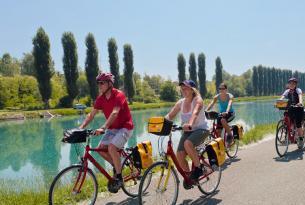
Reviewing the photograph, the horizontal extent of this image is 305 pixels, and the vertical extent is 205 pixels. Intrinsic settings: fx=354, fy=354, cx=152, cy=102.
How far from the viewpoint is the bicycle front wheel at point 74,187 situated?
16.1ft

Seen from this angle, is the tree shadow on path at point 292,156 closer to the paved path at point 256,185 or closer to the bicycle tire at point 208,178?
the paved path at point 256,185

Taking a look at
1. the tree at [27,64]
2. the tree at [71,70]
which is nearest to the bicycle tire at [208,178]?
the tree at [71,70]

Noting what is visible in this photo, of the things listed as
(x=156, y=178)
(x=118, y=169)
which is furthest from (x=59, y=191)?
(x=156, y=178)

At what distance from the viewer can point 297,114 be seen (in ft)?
30.3

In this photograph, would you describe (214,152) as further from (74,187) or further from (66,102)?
(66,102)

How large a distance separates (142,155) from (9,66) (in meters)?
108

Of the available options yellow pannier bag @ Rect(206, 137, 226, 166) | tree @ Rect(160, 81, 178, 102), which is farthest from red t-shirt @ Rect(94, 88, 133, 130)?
tree @ Rect(160, 81, 178, 102)

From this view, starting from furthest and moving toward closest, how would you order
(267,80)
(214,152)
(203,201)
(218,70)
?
1. (267,80)
2. (218,70)
3. (214,152)
4. (203,201)

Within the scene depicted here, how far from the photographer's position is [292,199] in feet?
17.5

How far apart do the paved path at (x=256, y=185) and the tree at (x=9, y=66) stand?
341 ft

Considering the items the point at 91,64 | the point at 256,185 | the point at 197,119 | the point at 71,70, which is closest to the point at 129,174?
the point at 197,119

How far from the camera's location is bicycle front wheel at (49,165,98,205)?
4897 mm

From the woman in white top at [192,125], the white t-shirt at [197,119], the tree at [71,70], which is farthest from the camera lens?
the tree at [71,70]

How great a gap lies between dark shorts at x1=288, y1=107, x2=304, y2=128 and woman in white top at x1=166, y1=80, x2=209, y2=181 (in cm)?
445
